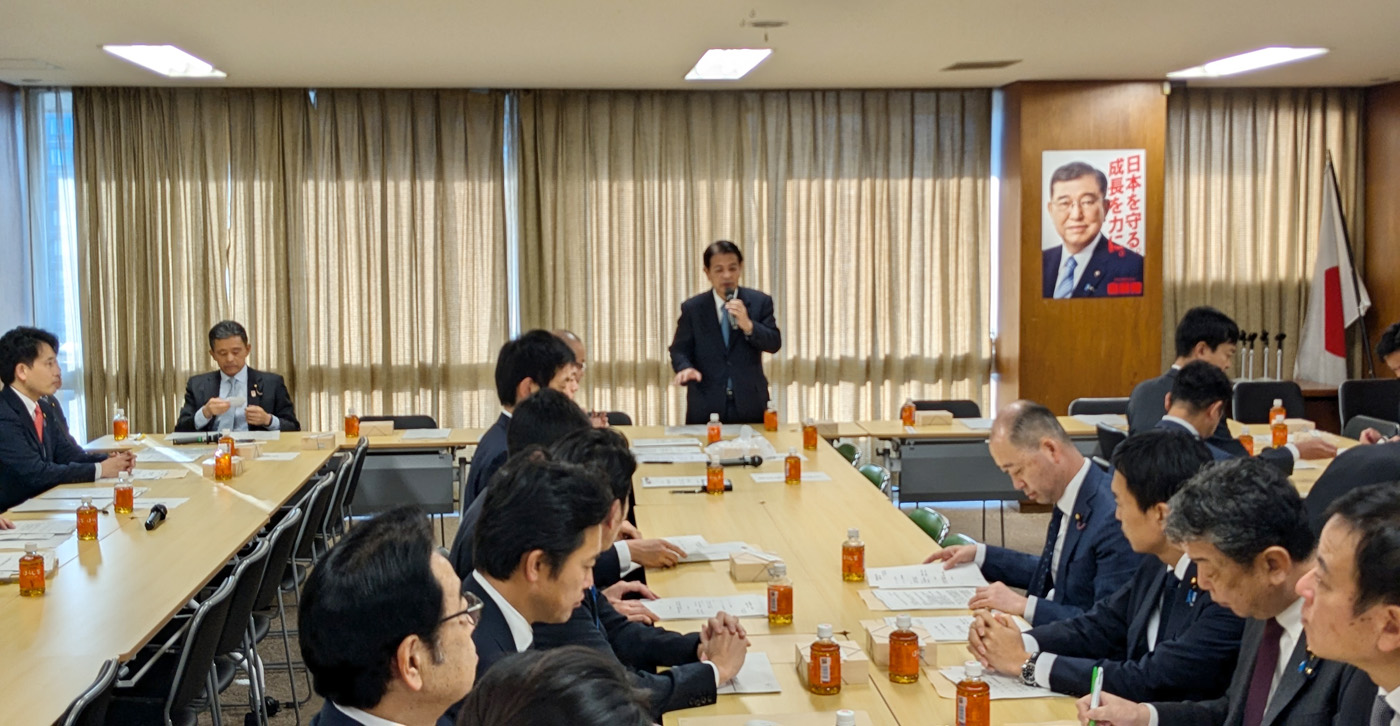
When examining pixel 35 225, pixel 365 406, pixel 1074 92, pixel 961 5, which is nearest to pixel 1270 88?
pixel 1074 92

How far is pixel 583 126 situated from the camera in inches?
367

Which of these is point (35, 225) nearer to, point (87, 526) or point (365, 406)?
point (365, 406)

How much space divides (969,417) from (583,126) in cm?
355

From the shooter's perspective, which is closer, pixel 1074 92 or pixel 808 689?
pixel 808 689

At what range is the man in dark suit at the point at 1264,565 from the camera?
251 centimetres

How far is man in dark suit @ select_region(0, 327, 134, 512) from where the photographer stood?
18.7 feet

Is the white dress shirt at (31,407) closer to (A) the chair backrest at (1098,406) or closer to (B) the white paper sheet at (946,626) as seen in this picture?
(B) the white paper sheet at (946,626)

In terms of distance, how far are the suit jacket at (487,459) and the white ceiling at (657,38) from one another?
8.16 ft

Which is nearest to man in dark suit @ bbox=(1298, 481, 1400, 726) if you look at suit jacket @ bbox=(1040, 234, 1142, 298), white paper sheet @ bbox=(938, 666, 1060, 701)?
white paper sheet @ bbox=(938, 666, 1060, 701)

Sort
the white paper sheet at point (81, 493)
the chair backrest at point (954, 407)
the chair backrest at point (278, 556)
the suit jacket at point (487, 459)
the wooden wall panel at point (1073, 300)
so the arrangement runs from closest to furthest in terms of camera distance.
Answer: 1. the suit jacket at point (487, 459)
2. the chair backrest at point (278, 556)
3. the white paper sheet at point (81, 493)
4. the chair backrest at point (954, 407)
5. the wooden wall panel at point (1073, 300)

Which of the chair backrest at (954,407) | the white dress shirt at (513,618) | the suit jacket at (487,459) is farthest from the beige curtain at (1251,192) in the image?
the white dress shirt at (513,618)

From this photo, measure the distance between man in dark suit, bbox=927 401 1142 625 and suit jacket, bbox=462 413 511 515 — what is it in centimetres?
152

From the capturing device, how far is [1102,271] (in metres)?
9.08

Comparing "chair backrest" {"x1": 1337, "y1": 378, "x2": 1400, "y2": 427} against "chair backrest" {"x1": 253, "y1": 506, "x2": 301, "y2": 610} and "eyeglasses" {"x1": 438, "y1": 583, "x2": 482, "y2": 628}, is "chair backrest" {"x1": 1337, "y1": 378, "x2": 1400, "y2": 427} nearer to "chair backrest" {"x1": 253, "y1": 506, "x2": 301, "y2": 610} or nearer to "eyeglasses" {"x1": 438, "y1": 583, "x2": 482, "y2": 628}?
"chair backrest" {"x1": 253, "y1": 506, "x2": 301, "y2": 610}
